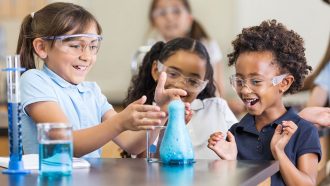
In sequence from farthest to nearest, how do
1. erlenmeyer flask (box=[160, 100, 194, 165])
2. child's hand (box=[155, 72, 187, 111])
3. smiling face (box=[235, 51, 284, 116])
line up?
smiling face (box=[235, 51, 284, 116]), child's hand (box=[155, 72, 187, 111]), erlenmeyer flask (box=[160, 100, 194, 165])

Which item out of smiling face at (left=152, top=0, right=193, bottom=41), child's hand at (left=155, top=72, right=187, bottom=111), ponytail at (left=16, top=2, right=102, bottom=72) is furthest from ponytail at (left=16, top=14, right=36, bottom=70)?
smiling face at (left=152, top=0, right=193, bottom=41)

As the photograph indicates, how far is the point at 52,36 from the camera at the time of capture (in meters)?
2.26

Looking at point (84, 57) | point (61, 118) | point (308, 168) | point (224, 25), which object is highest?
point (224, 25)

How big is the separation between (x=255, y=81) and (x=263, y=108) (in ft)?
0.28

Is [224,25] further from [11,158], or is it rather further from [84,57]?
[11,158]

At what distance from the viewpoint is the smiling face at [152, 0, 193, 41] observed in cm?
551

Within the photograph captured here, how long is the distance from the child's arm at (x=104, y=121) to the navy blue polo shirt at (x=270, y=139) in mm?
497

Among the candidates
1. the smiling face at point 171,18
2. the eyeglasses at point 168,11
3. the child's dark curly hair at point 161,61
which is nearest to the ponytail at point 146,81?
the child's dark curly hair at point 161,61

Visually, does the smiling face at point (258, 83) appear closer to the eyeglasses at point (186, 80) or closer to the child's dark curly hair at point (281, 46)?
the child's dark curly hair at point (281, 46)

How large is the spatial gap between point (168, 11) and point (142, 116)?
383cm

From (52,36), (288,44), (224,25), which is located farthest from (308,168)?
(224,25)

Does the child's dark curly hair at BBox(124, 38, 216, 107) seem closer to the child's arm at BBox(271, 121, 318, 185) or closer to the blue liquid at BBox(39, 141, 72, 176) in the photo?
the child's arm at BBox(271, 121, 318, 185)

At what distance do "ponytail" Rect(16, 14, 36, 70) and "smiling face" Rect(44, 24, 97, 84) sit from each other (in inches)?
3.1

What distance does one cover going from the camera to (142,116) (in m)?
1.80
